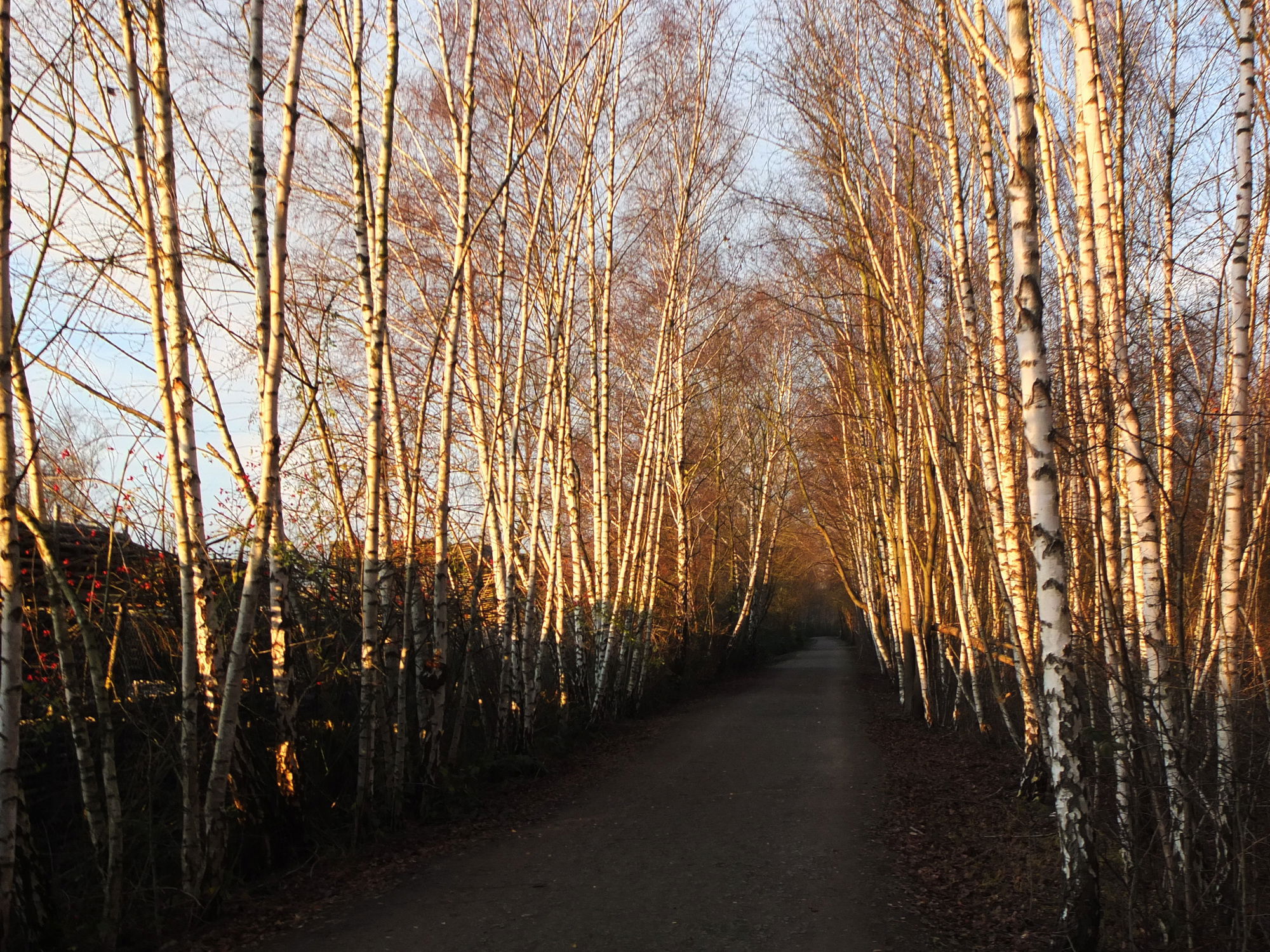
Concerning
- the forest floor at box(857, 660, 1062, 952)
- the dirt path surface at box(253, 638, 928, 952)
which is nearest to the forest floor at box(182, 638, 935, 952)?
the dirt path surface at box(253, 638, 928, 952)

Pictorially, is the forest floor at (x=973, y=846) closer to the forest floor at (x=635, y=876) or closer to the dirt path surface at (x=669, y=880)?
the forest floor at (x=635, y=876)

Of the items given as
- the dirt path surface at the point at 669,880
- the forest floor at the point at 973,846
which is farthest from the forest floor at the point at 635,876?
the forest floor at the point at 973,846

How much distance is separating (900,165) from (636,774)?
843cm

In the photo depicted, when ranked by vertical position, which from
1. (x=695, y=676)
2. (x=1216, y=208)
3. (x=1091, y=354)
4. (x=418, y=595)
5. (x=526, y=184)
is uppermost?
(x=526, y=184)

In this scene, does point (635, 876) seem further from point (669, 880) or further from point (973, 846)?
point (973, 846)

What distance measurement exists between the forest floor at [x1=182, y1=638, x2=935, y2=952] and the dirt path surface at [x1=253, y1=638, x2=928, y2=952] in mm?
17

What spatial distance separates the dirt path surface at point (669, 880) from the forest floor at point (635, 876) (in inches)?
0.7

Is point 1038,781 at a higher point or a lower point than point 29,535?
lower

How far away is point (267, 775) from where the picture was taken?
20.2 ft

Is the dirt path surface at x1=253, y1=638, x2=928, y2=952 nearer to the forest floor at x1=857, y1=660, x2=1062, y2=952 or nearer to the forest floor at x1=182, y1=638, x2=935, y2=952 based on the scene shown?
the forest floor at x1=182, y1=638, x2=935, y2=952

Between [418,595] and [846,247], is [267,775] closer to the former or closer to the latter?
[418,595]

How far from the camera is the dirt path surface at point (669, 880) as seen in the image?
4.88 metres

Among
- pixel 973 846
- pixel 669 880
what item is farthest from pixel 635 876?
pixel 973 846

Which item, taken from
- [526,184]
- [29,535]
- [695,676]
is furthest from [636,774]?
[695,676]
